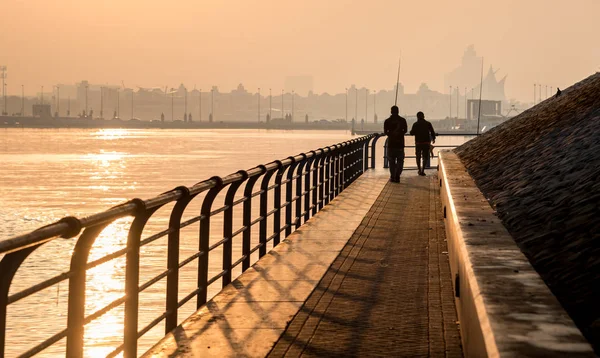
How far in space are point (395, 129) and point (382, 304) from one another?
17750 millimetres

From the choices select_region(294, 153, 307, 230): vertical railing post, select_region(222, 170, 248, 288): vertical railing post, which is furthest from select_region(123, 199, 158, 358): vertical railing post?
select_region(294, 153, 307, 230): vertical railing post

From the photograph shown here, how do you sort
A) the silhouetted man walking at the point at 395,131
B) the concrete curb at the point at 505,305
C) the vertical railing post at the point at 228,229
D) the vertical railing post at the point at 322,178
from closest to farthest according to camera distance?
the concrete curb at the point at 505,305, the vertical railing post at the point at 228,229, the vertical railing post at the point at 322,178, the silhouetted man walking at the point at 395,131

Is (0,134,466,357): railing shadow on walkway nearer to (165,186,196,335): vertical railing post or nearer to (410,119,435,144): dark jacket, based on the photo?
(165,186,196,335): vertical railing post

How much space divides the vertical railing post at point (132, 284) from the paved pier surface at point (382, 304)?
95cm

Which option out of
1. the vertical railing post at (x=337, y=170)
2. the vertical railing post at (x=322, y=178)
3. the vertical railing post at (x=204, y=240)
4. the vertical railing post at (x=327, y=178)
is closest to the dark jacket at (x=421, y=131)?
the vertical railing post at (x=337, y=170)

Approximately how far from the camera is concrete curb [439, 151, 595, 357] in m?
4.42

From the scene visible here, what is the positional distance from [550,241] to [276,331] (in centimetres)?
298

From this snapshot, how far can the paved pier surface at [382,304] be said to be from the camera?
791 centimetres

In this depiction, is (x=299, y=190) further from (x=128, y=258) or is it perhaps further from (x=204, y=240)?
(x=128, y=258)

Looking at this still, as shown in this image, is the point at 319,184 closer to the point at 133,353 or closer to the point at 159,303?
the point at 159,303

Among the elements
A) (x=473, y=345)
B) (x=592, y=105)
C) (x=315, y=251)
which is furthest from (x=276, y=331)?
(x=592, y=105)

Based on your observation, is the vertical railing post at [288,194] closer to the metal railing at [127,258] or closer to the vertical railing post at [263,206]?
the vertical railing post at [263,206]

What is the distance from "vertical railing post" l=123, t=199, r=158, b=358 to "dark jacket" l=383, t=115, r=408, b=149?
19.7m

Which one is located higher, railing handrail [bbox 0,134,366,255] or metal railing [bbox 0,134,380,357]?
railing handrail [bbox 0,134,366,255]
